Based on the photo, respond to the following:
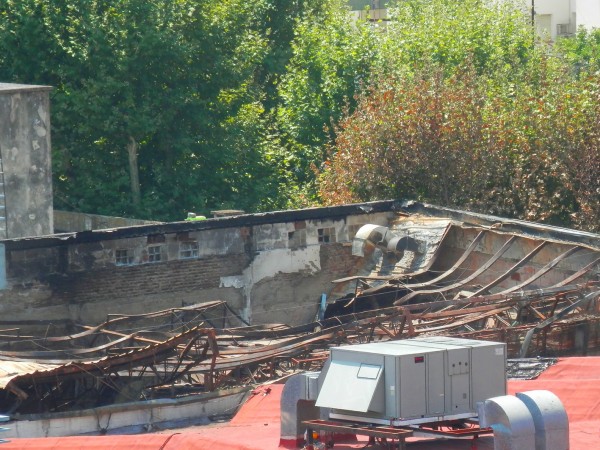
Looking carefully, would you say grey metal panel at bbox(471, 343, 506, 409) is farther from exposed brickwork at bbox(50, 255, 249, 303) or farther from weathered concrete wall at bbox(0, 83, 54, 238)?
weathered concrete wall at bbox(0, 83, 54, 238)

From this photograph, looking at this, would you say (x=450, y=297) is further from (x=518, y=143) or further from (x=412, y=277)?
(x=518, y=143)

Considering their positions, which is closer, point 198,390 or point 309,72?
point 198,390

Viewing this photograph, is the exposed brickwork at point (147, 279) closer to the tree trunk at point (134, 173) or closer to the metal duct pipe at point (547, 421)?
the metal duct pipe at point (547, 421)

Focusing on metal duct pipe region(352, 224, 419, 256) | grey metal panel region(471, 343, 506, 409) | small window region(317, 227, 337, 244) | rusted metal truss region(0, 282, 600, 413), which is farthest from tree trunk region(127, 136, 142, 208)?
grey metal panel region(471, 343, 506, 409)

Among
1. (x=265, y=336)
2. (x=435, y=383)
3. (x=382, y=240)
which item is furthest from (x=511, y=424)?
(x=382, y=240)

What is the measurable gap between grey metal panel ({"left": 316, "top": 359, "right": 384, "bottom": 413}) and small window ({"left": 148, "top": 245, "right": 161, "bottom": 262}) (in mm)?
12188

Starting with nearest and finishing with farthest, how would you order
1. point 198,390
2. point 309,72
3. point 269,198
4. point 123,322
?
point 198,390, point 123,322, point 269,198, point 309,72

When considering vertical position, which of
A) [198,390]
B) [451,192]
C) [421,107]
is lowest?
[198,390]

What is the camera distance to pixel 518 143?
30.5 meters

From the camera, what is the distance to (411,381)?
11617 mm

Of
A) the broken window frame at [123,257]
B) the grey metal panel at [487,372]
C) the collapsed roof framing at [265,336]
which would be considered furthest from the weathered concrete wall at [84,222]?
the grey metal panel at [487,372]

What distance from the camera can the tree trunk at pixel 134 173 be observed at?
126ft

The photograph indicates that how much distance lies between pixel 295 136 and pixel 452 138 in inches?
531

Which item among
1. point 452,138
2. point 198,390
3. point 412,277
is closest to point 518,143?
point 452,138
